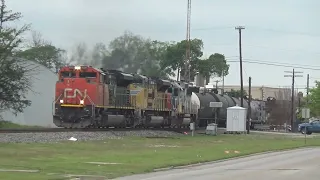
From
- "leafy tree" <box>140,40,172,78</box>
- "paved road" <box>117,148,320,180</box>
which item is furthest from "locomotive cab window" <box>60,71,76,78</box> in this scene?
"leafy tree" <box>140,40,172,78</box>

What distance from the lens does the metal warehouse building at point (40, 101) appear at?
53656mm

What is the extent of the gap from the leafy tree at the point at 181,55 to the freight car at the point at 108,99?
76.3 metres

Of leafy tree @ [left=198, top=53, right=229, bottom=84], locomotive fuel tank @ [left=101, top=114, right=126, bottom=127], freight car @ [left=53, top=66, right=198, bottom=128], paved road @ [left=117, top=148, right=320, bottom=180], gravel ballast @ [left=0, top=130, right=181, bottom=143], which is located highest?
leafy tree @ [left=198, top=53, right=229, bottom=84]

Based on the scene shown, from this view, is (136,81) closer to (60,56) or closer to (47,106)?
(47,106)

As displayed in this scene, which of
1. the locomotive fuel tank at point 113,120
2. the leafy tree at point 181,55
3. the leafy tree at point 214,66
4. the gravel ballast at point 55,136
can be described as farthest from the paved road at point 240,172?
the leafy tree at point 214,66

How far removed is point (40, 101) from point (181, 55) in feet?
240

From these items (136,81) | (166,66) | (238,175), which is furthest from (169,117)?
(166,66)

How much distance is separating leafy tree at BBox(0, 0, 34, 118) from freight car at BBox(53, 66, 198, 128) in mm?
4260

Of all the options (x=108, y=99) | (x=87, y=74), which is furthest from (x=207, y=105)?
(x=87, y=74)

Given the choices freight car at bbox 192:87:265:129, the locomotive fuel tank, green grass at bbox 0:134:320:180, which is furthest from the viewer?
freight car at bbox 192:87:265:129

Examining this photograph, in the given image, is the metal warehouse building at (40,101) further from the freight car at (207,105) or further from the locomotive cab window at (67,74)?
the locomotive cab window at (67,74)

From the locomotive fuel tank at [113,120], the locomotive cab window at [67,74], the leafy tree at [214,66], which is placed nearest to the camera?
the locomotive fuel tank at [113,120]

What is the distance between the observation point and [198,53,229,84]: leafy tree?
129250mm

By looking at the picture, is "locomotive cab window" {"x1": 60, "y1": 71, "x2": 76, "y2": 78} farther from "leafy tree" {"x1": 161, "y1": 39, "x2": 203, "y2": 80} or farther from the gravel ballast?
"leafy tree" {"x1": 161, "y1": 39, "x2": 203, "y2": 80}
